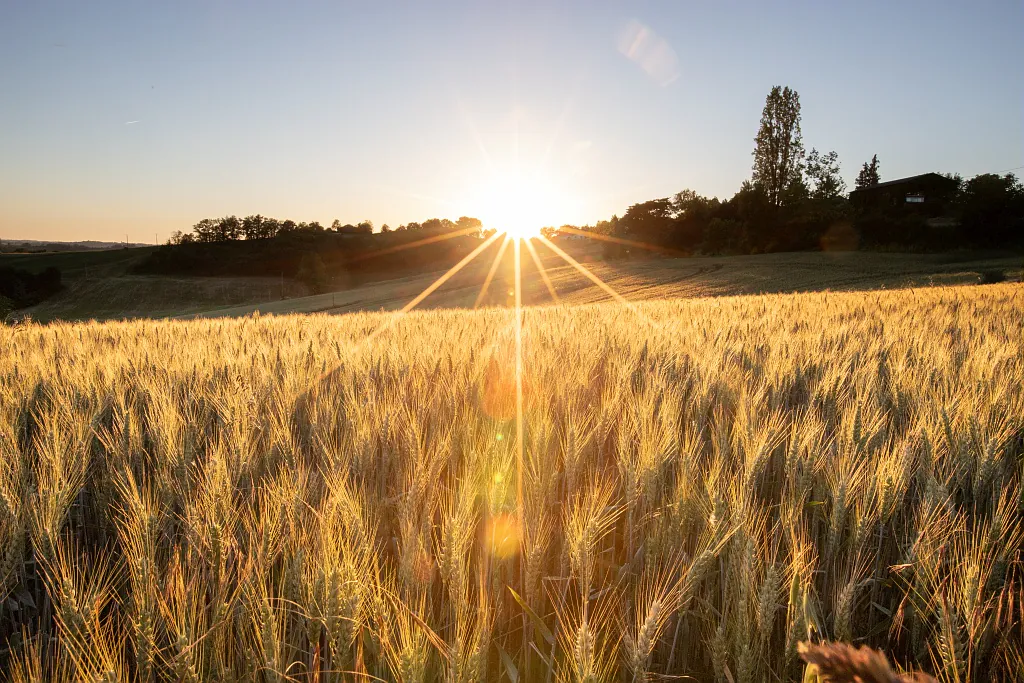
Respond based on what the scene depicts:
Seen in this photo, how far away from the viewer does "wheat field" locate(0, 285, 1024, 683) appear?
862 mm

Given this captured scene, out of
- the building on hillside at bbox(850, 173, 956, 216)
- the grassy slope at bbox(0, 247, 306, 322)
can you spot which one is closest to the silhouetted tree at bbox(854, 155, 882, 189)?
the building on hillside at bbox(850, 173, 956, 216)

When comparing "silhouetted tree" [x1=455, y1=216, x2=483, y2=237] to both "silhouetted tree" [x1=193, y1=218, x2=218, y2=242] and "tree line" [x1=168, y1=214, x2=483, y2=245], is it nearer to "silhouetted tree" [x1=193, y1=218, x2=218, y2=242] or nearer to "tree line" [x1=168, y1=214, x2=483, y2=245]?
"tree line" [x1=168, y1=214, x2=483, y2=245]

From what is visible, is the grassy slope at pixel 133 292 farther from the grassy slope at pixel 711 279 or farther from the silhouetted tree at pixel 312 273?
the grassy slope at pixel 711 279

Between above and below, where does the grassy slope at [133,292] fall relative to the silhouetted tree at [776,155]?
below

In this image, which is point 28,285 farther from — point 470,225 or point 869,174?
point 869,174

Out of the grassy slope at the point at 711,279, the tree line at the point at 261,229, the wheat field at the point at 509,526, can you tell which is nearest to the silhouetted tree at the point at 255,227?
the tree line at the point at 261,229

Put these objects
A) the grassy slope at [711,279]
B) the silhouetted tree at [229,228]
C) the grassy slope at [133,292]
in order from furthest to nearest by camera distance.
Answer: the silhouetted tree at [229,228] → the grassy slope at [133,292] → the grassy slope at [711,279]

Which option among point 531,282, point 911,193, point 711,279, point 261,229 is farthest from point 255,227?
point 911,193

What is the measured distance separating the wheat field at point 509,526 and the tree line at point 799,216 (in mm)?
48296

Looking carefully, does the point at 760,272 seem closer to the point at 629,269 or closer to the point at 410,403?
the point at 629,269

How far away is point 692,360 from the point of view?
9.50 feet

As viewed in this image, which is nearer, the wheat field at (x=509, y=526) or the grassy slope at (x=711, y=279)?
the wheat field at (x=509, y=526)

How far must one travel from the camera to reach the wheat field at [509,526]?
86 cm

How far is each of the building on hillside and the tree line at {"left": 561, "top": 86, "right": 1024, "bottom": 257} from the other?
0.30 meters
